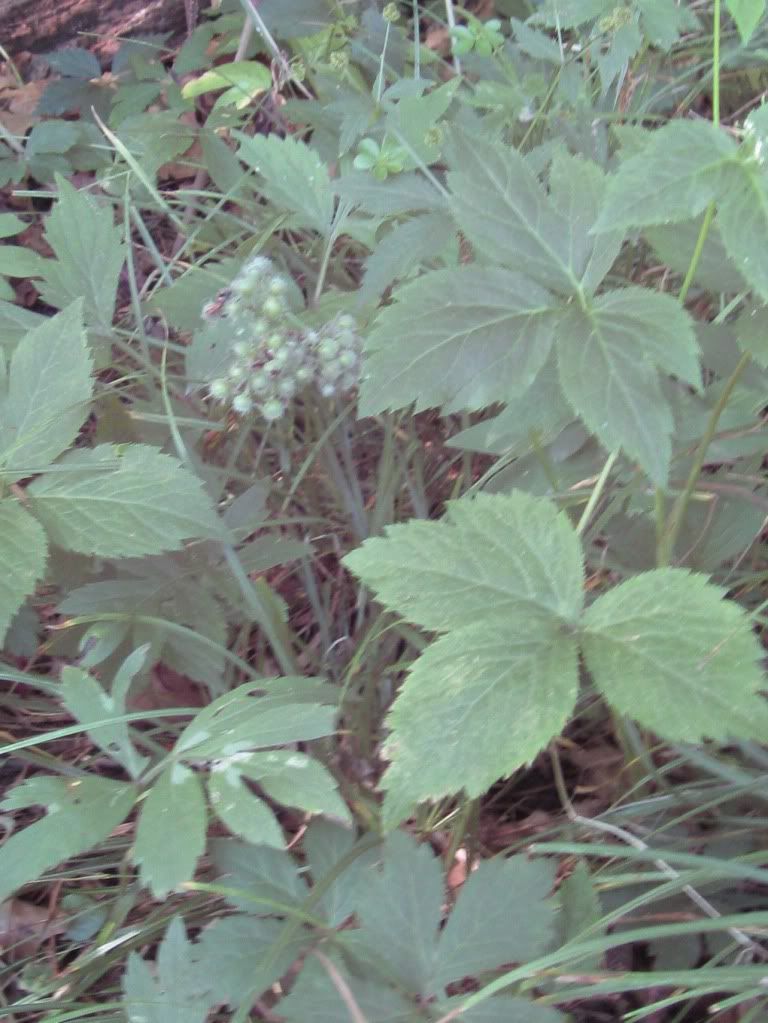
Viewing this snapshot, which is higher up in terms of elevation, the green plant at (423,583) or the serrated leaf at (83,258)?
the serrated leaf at (83,258)

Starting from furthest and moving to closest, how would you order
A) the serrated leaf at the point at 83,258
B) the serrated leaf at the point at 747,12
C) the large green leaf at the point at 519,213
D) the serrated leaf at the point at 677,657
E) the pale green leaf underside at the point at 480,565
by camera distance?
the serrated leaf at the point at 83,258, the serrated leaf at the point at 747,12, the large green leaf at the point at 519,213, the pale green leaf underside at the point at 480,565, the serrated leaf at the point at 677,657

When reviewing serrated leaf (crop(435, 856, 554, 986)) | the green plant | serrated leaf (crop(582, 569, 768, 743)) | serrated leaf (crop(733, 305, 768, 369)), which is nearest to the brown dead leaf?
the green plant

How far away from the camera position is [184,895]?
1099 millimetres

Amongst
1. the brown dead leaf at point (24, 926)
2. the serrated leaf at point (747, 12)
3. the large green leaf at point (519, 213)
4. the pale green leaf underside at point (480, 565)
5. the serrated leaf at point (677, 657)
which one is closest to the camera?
the serrated leaf at point (677, 657)

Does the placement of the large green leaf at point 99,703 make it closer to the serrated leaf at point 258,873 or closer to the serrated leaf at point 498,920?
the serrated leaf at point 258,873

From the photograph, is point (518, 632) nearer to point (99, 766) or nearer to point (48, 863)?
point (48, 863)

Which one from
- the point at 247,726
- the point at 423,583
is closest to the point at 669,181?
the point at 423,583

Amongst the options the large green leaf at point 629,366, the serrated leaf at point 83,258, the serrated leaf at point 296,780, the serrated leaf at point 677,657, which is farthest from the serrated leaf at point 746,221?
the serrated leaf at point 83,258

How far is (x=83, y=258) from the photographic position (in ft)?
4.52

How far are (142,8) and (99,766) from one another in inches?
88.6

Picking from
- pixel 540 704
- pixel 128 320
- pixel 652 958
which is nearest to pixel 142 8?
pixel 128 320

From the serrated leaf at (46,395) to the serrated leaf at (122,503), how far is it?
0.04m

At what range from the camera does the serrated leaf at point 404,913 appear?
85 centimetres

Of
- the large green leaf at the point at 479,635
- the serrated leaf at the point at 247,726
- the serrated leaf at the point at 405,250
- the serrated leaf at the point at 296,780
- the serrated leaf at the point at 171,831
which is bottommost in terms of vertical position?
the serrated leaf at the point at 296,780
